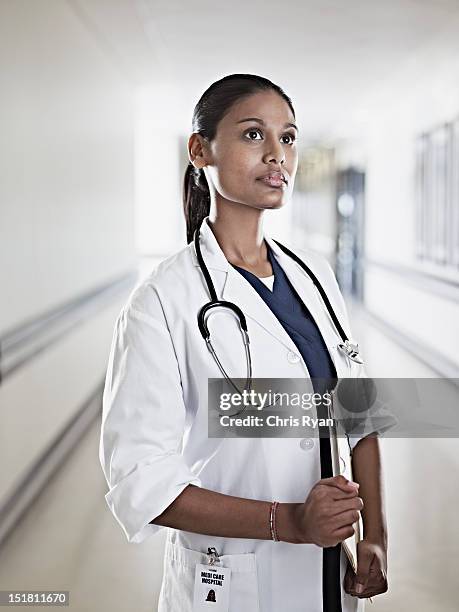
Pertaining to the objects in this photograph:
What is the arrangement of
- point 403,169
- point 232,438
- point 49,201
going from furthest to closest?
point 403,169, point 49,201, point 232,438

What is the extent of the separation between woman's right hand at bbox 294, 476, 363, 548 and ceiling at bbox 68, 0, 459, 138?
11.8ft

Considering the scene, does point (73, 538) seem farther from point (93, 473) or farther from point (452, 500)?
point (452, 500)

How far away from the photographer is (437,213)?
21.0ft

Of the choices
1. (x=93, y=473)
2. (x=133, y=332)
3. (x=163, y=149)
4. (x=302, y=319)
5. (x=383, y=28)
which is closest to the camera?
(x=133, y=332)

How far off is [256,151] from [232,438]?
1.27 ft

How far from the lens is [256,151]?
1.06m

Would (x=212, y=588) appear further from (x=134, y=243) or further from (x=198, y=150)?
(x=134, y=243)

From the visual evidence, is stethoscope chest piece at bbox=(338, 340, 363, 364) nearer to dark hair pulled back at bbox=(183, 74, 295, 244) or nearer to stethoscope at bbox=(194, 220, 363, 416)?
stethoscope at bbox=(194, 220, 363, 416)

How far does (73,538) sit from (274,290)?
2.18 m

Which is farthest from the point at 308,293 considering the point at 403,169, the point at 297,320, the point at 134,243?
the point at 403,169

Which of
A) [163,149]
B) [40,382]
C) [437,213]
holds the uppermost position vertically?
[163,149]

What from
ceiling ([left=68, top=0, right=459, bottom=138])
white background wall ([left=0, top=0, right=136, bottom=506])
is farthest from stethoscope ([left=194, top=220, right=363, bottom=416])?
ceiling ([left=68, top=0, right=459, bottom=138])

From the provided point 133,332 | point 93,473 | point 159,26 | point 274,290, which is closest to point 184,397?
point 133,332

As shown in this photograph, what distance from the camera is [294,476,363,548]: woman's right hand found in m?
0.95
